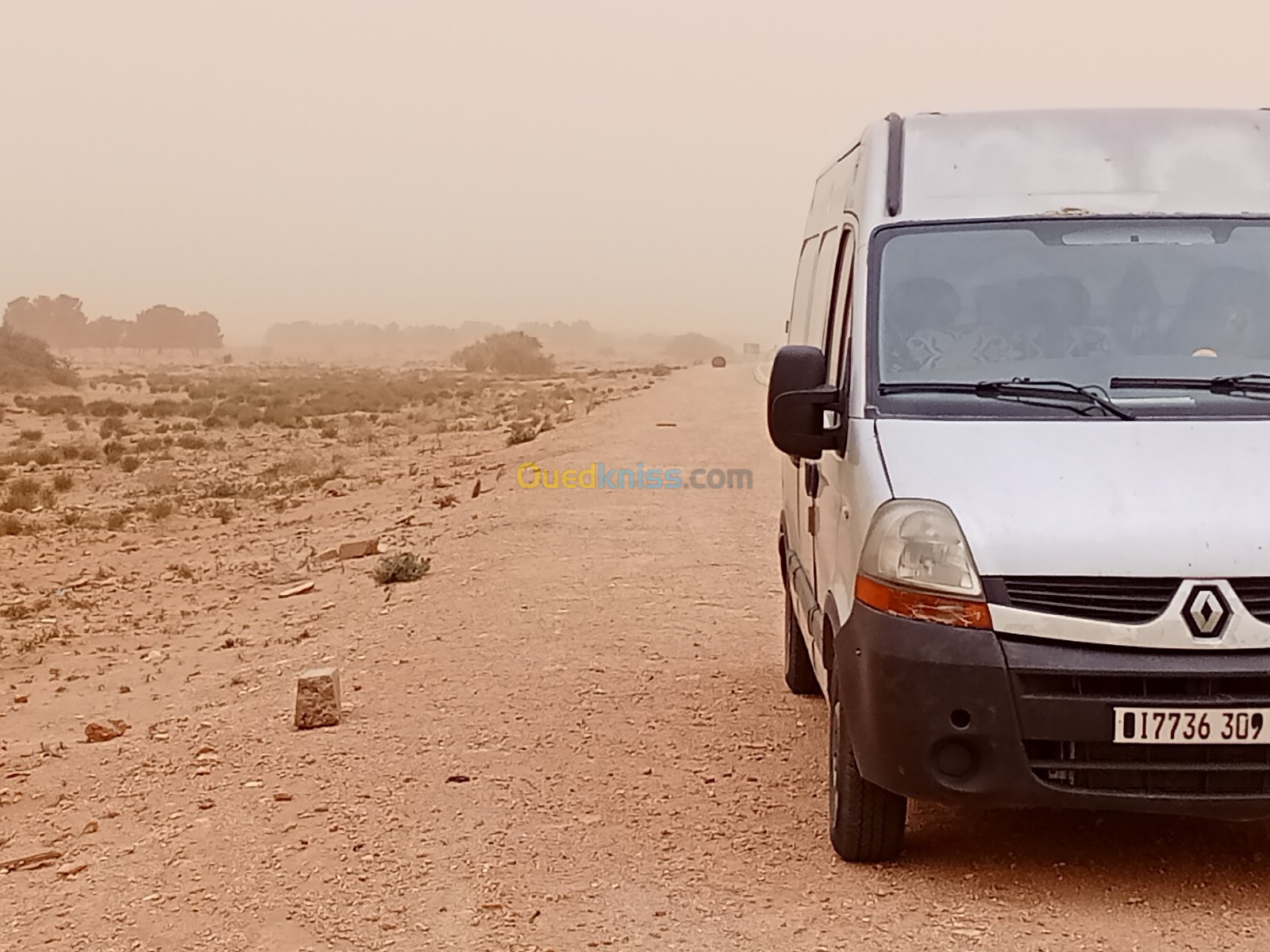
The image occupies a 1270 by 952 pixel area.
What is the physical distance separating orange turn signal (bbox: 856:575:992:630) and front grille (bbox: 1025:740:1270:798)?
0.41 m

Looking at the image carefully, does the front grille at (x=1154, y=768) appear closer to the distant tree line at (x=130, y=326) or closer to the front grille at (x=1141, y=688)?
the front grille at (x=1141, y=688)

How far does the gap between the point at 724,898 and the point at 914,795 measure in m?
0.77

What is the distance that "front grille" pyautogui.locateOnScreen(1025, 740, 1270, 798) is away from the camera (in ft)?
14.9

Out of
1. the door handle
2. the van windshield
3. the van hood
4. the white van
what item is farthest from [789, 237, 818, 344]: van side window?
the van hood

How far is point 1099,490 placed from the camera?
4629mm

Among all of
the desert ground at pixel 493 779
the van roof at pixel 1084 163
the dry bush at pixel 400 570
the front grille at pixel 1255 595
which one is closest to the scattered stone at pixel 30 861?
the desert ground at pixel 493 779

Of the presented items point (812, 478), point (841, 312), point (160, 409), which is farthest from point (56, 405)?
point (841, 312)

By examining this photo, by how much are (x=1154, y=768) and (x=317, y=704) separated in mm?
4647

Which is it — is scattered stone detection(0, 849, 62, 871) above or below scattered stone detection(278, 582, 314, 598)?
above

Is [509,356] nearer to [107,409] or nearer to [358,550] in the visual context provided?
[107,409]

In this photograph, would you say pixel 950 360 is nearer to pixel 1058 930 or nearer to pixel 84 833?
pixel 1058 930

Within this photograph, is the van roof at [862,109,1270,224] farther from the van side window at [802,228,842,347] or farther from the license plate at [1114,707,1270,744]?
the license plate at [1114,707,1270,744]

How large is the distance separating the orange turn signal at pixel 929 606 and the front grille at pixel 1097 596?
95 millimetres

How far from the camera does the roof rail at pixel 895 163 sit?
5.70 m
